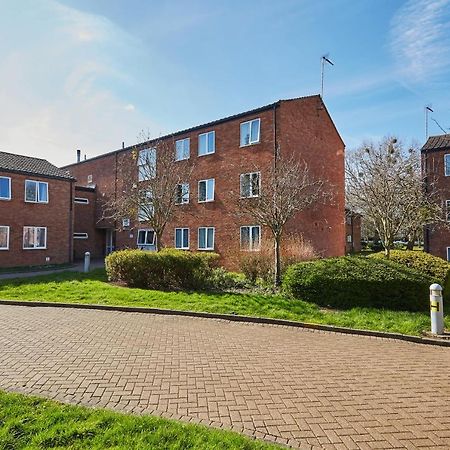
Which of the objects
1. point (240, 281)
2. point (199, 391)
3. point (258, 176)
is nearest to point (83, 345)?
point (199, 391)

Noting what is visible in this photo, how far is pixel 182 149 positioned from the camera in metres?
24.2

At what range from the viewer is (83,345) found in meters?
6.64

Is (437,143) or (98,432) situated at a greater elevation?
(437,143)

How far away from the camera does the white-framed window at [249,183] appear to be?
18.6 m

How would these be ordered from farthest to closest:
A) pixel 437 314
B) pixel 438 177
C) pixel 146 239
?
pixel 146 239 → pixel 438 177 → pixel 437 314

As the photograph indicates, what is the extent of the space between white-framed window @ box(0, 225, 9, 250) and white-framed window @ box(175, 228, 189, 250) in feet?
32.0

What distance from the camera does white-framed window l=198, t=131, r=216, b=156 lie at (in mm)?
22328

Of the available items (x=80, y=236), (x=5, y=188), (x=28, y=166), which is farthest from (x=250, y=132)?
(x=80, y=236)

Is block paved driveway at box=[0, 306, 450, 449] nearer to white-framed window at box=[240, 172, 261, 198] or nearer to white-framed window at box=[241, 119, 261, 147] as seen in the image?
white-framed window at box=[240, 172, 261, 198]

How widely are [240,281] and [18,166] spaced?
55.4 feet

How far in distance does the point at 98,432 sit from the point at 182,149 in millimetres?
21869

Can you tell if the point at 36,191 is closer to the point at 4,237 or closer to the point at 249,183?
the point at 4,237

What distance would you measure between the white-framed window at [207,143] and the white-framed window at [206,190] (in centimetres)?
173

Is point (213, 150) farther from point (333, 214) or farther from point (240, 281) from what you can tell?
point (240, 281)
